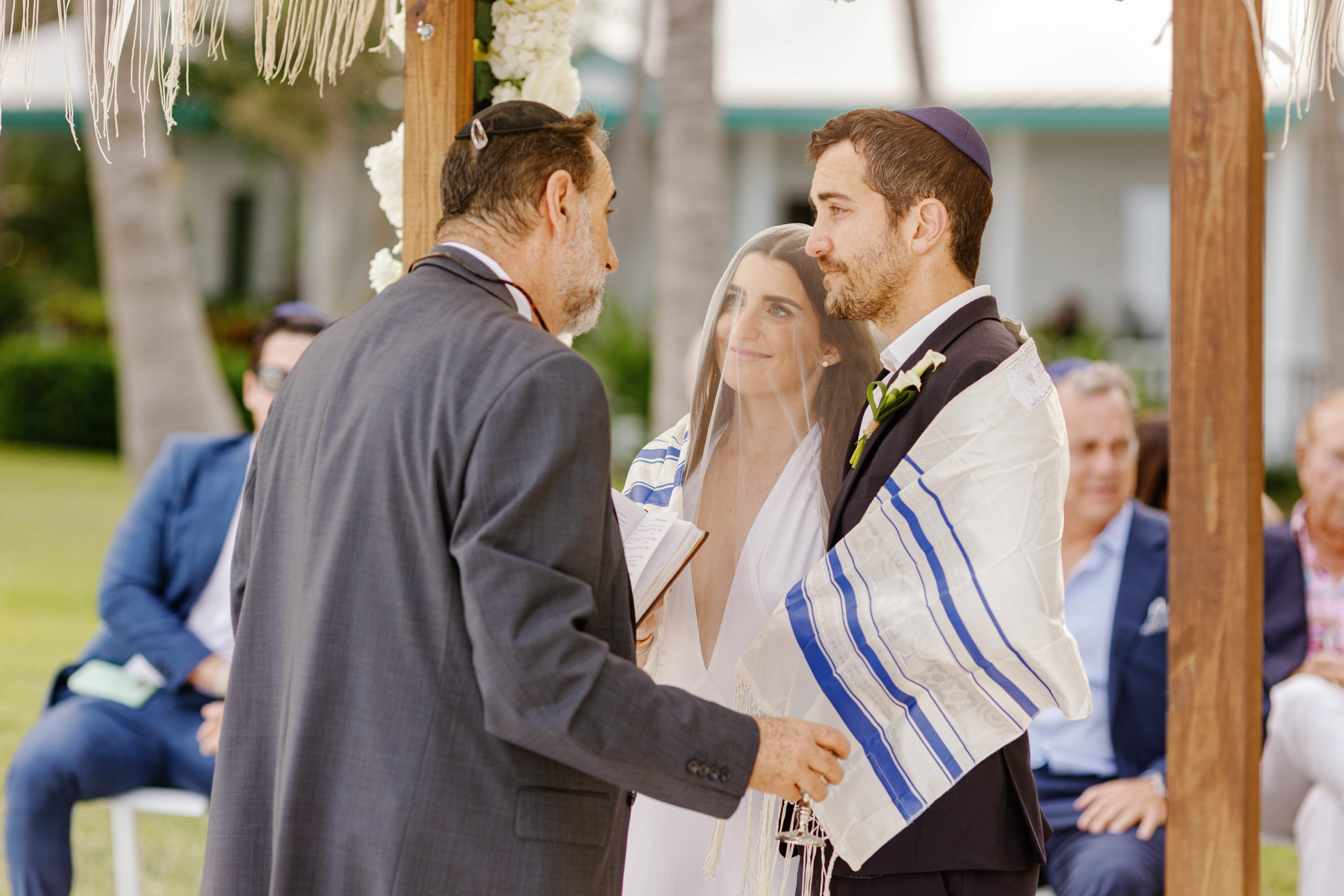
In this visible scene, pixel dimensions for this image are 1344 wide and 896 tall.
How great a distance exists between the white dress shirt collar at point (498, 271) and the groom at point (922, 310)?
2.04 ft

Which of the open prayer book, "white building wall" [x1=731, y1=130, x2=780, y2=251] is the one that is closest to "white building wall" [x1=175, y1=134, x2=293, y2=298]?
"white building wall" [x1=731, y1=130, x2=780, y2=251]

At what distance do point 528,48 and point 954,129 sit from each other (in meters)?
1.03

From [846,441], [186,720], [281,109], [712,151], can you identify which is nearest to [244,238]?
[281,109]

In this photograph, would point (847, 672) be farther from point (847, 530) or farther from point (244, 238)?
point (244, 238)

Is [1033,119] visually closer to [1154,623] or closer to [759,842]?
[1154,623]

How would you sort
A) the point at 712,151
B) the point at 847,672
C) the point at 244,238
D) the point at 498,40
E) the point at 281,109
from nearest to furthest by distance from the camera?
the point at 847,672 → the point at 498,40 → the point at 712,151 → the point at 281,109 → the point at 244,238

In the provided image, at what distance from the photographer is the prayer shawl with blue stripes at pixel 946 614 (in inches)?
85.8

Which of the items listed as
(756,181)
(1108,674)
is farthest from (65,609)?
(756,181)

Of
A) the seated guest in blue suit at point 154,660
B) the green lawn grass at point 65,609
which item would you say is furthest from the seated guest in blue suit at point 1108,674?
the seated guest in blue suit at point 154,660

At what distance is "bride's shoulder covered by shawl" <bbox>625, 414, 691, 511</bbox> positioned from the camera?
9.24 feet

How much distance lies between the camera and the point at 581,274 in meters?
2.29

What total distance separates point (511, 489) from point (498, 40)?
1453mm

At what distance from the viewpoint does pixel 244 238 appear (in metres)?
24.6

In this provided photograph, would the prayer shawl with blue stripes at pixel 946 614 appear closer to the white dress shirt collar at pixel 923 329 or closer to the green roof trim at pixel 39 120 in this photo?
the white dress shirt collar at pixel 923 329
